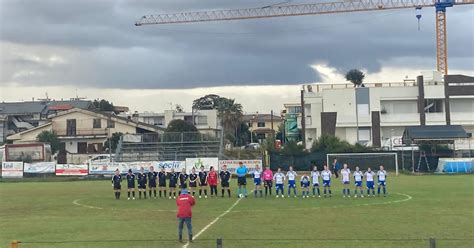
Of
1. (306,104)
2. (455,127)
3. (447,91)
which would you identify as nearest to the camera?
(455,127)

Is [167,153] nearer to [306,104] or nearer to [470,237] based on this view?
[306,104]

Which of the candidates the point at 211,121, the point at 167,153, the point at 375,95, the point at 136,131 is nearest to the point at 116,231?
the point at 167,153

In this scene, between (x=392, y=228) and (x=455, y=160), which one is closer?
(x=392, y=228)

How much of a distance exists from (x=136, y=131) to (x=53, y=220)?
73.5 m

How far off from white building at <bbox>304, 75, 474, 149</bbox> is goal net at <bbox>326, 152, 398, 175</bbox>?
18527 millimetres

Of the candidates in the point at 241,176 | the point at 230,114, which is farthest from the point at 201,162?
the point at 230,114

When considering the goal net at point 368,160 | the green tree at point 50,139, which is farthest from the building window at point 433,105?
the green tree at point 50,139

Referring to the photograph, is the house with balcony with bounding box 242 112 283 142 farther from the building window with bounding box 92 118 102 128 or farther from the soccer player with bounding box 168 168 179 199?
the soccer player with bounding box 168 168 179 199

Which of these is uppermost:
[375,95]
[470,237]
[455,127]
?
[375,95]

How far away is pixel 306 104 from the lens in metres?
91.4

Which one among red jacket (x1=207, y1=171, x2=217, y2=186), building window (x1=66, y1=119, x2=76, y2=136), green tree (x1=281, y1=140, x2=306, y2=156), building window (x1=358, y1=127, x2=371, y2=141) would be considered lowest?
red jacket (x1=207, y1=171, x2=217, y2=186)

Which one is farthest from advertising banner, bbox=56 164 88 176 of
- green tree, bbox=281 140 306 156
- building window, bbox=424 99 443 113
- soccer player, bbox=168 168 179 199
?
building window, bbox=424 99 443 113

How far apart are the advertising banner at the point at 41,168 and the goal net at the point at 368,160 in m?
29.5

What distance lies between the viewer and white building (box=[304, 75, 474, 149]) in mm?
84000
